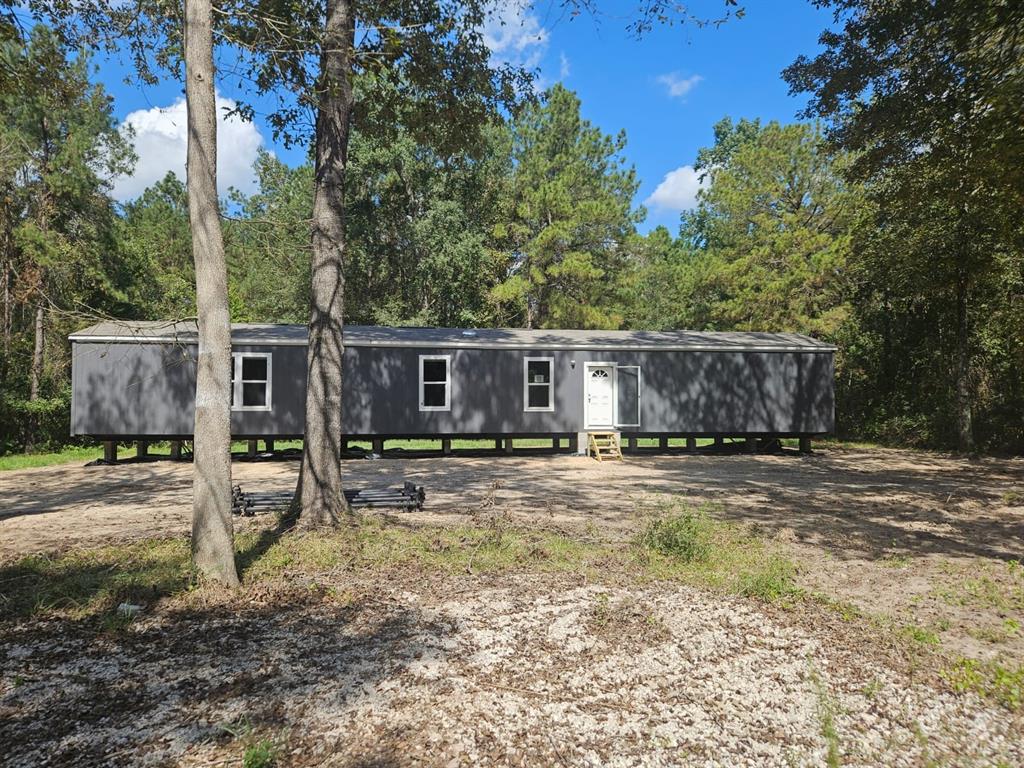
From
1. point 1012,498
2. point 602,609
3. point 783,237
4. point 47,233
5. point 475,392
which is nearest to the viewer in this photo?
point 602,609

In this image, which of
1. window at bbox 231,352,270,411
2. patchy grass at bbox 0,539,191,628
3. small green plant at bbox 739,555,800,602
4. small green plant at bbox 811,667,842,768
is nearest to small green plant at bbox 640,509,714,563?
small green plant at bbox 739,555,800,602

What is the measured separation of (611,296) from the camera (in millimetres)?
26547

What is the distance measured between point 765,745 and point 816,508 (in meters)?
6.56

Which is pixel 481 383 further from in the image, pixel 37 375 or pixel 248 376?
pixel 37 375

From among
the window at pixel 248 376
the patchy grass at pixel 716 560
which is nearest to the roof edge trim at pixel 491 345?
the window at pixel 248 376

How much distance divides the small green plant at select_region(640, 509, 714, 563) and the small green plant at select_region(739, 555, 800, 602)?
0.56 metres

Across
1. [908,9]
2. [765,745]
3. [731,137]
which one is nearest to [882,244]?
[908,9]

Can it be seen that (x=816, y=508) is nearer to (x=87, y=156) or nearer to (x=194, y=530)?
(x=194, y=530)

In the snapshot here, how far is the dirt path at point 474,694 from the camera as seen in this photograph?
2674 mm

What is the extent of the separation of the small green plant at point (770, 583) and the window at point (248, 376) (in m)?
11.6

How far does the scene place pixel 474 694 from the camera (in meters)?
3.16

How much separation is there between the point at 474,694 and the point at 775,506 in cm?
676

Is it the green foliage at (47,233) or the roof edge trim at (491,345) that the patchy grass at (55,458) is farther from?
the roof edge trim at (491,345)

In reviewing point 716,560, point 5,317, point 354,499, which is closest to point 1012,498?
point 716,560
